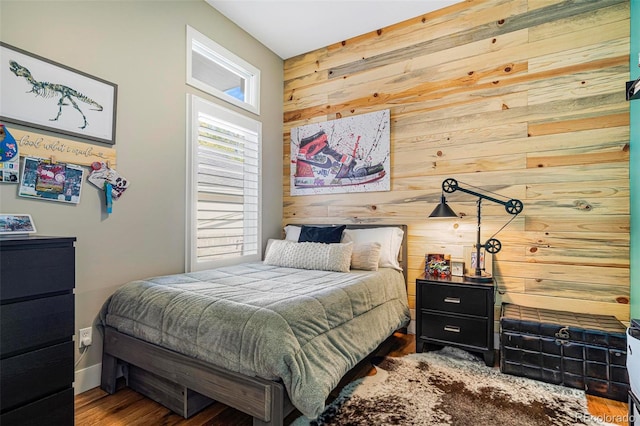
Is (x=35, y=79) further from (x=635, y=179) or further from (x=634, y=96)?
(x=635, y=179)

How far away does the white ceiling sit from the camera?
2.98m

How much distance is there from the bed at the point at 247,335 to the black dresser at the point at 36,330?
15.6 inches

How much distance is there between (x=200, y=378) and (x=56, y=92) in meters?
1.88

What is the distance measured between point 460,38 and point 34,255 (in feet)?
11.2

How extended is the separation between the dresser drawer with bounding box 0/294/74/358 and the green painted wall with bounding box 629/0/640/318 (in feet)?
10.6

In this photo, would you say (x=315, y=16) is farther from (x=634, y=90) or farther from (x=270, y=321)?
(x=270, y=321)

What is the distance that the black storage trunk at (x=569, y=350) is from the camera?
196 centimetres

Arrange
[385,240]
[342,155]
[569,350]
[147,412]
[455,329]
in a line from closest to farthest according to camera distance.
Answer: [147,412], [569,350], [455,329], [385,240], [342,155]

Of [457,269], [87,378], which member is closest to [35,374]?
[87,378]

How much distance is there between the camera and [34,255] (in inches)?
58.1

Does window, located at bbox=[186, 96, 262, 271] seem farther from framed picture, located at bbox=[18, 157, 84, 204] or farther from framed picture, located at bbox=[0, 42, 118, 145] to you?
framed picture, located at bbox=[18, 157, 84, 204]

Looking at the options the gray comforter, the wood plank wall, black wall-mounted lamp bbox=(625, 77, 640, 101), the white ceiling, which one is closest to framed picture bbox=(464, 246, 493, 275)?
the wood plank wall

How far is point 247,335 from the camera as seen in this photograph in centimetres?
149

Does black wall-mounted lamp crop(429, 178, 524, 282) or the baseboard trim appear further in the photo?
black wall-mounted lamp crop(429, 178, 524, 282)
